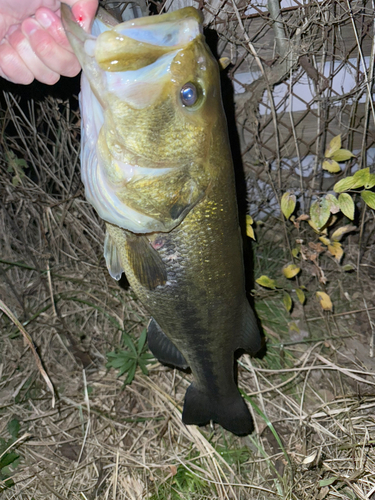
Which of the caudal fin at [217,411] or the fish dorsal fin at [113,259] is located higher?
the fish dorsal fin at [113,259]

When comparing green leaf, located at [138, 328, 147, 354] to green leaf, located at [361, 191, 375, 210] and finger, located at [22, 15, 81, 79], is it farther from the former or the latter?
finger, located at [22, 15, 81, 79]

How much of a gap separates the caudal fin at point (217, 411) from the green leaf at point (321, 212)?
1.19 meters

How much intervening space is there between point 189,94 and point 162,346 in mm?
1407

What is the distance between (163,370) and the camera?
289 centimetres

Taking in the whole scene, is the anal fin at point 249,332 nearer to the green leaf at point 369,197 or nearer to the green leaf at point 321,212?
the green leaf at point 321,212

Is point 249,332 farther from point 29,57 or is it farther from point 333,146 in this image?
point 29,57

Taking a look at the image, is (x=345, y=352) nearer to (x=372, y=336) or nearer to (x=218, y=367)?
(x=372, y=336)

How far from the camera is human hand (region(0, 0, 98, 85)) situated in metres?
1.50

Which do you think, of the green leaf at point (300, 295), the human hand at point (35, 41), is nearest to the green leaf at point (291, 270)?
the green leaf at point (300, 295)

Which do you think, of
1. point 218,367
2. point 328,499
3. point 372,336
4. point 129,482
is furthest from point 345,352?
point 129,482

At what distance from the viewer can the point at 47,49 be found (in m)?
1.54

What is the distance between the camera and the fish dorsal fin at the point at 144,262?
1689 mm

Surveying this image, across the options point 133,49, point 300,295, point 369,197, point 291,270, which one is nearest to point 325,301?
point 300,295

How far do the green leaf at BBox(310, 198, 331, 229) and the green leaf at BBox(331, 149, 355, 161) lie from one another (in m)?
0.28
